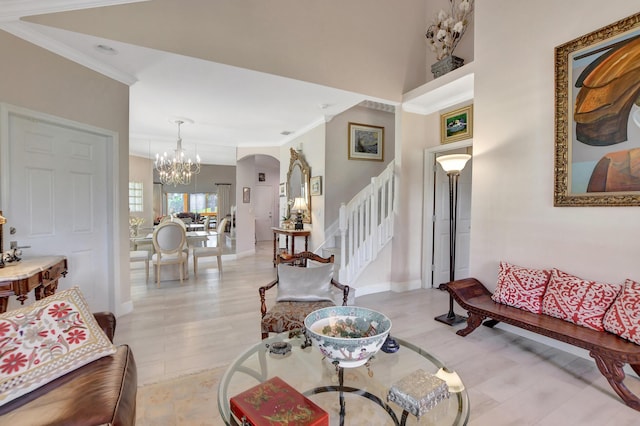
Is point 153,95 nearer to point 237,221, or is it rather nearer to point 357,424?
point 237,221

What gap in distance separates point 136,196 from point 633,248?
7.31m

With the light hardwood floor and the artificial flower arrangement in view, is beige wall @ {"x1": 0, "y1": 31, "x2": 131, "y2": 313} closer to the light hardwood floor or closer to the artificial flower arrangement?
the light hardwood floor

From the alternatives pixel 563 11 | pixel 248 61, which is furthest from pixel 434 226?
pixel 248 61

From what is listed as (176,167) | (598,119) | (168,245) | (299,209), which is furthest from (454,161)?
(176,167)

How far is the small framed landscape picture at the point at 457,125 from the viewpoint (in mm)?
3884

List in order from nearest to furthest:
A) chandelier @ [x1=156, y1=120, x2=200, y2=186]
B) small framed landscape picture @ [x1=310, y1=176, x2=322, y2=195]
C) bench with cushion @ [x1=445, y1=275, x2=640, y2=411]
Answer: bench with cushion @ [x1=445, y1=275, x2=640, y2=411] → small framed landscape picture @ [x1=310, y1=176, x2=322, y2=195] → chandelier @ [x1=156, y1=120, x2=200, y2=186]

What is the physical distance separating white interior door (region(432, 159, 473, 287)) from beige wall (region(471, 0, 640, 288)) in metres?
1.20

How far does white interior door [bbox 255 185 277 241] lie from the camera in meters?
10.0

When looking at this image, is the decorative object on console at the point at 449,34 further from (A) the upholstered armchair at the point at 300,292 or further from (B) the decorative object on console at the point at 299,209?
(B) the decorative object on console at the point at 299,209

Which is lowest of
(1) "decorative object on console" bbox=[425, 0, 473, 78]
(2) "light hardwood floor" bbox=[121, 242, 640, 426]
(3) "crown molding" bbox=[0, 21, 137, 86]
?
(2) "light hardwood floor" bbox=[121, 242, 640, 426]

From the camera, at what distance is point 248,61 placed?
126 inches

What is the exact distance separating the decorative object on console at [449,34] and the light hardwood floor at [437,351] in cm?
304

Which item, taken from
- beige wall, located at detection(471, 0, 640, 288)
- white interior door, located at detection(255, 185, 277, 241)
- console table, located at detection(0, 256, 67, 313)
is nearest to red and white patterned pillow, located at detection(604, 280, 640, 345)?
beige wall, located at detection(471, 0, 640, 288)

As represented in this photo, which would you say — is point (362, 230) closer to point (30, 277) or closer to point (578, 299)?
point (578, 299)
